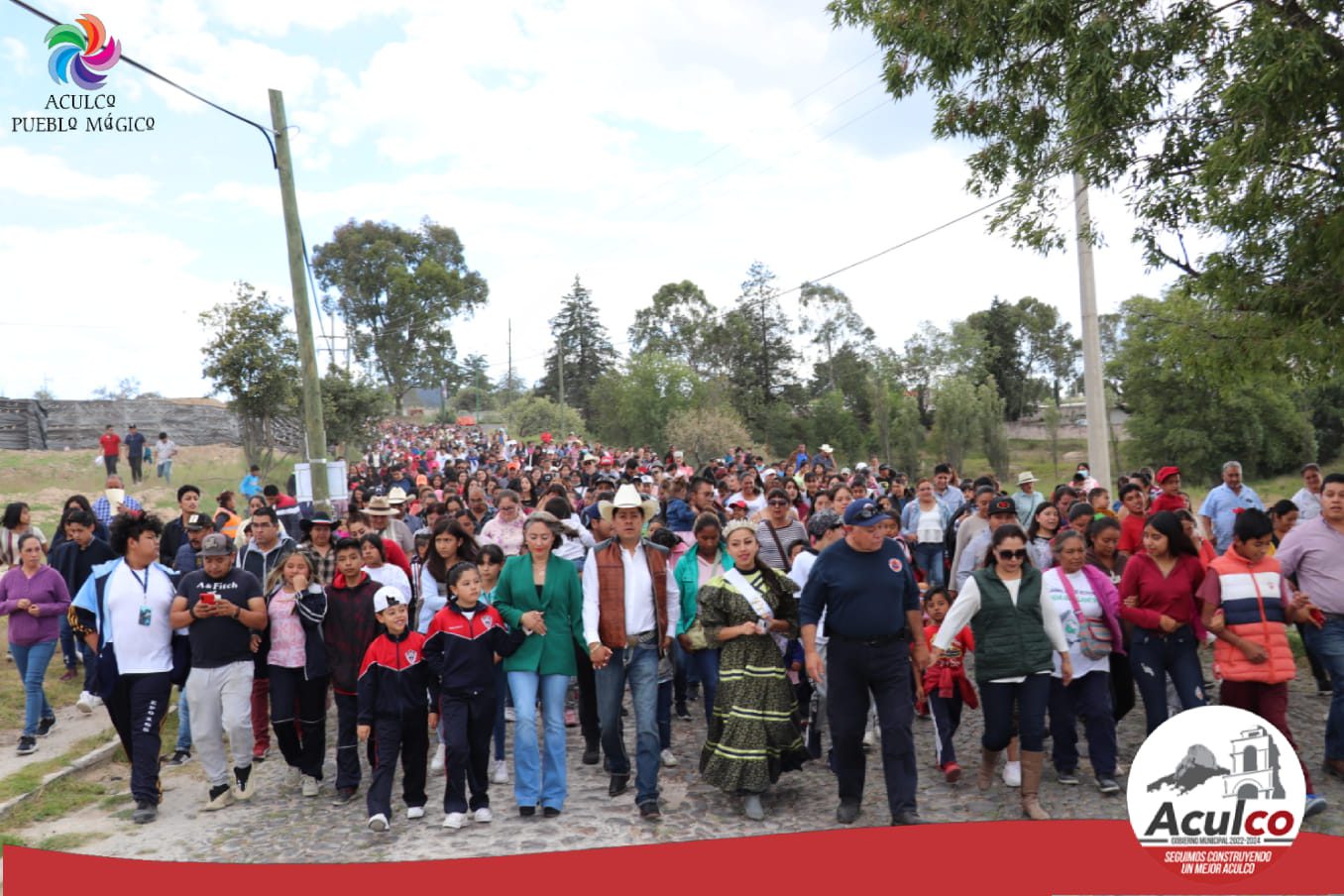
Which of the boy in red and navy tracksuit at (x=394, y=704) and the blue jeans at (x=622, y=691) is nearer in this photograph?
the boy in red and navy tracksuit at (x=394, y=704)

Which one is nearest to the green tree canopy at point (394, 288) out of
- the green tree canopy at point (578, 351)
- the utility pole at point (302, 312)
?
the green tree canopy at point (578, 351)

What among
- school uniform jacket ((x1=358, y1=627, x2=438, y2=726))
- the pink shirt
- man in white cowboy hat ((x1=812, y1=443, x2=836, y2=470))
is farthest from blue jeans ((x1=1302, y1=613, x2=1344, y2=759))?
man in white cowboy hat ((x1=812, y1=443, x2=836, y2=470))

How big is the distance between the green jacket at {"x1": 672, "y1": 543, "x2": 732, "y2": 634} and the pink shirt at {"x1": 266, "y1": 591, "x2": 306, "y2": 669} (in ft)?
8.60

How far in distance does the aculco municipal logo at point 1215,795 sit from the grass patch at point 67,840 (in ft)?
20.1

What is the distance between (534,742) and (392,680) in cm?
95

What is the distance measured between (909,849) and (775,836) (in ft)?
2.45

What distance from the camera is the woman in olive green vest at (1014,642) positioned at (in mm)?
5723

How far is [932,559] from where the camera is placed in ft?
36.9

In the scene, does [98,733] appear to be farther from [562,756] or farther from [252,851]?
[562,756]

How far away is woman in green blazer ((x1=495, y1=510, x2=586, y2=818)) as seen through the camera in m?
6.18

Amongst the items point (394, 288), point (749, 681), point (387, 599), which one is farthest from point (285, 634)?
point (394, 288)

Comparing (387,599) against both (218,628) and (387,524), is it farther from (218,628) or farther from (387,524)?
(387,524)

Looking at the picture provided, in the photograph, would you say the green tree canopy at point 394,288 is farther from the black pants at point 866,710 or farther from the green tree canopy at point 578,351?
the black pants at point 866,710

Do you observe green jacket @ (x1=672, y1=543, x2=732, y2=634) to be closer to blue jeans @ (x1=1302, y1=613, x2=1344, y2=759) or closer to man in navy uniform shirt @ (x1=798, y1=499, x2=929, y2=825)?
man in navy uniform shirt @ (x1=798, y1=499, x2=929, y2=825)
